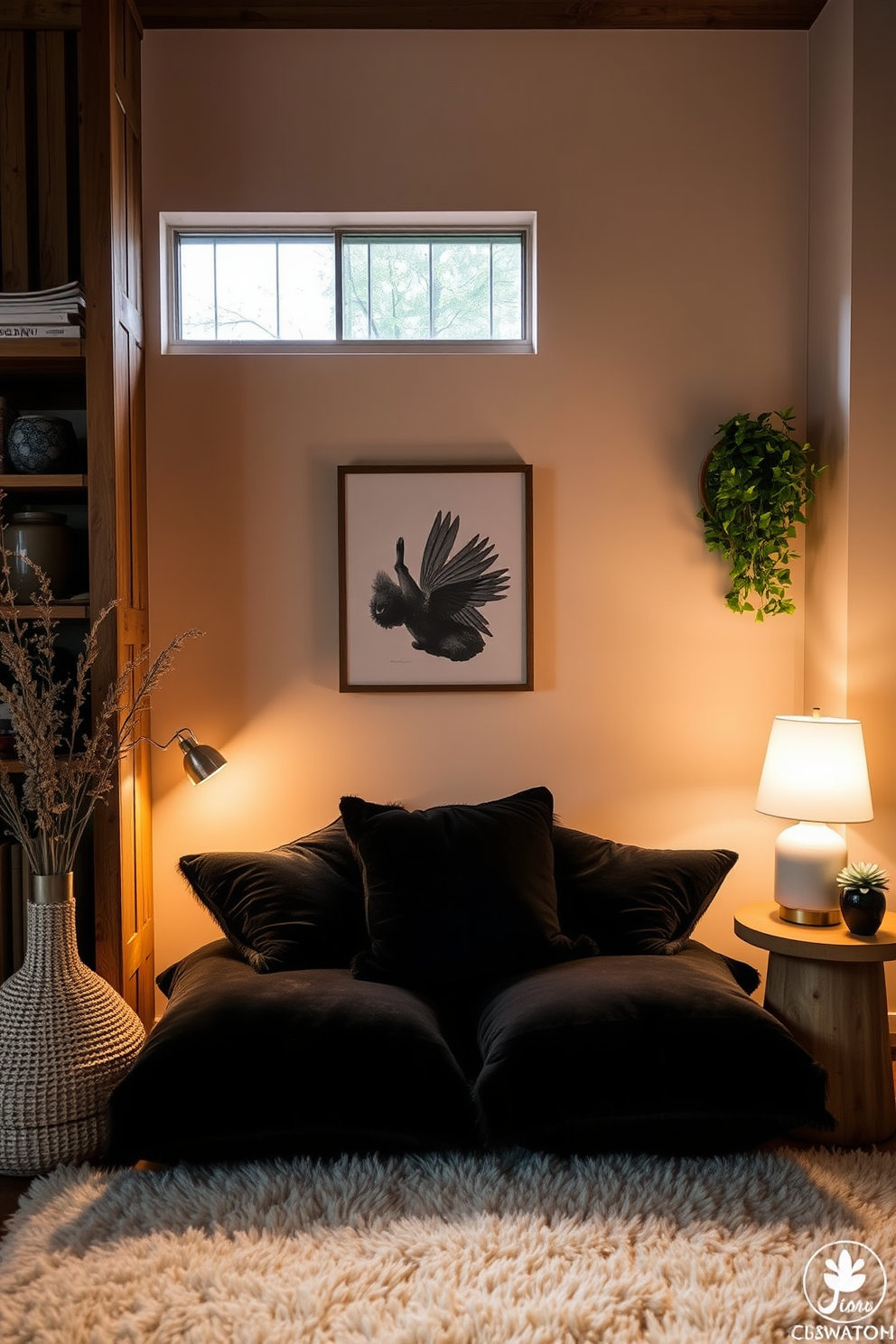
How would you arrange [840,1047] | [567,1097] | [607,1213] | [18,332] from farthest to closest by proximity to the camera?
[18,332], [840,1047], [567,1097], [607,1213]

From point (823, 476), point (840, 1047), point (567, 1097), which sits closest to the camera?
point (567, 1097)

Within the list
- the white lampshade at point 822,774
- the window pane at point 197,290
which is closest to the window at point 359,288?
the window pane at point 197,290

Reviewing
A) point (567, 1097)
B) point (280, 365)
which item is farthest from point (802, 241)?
point (567, 1097)

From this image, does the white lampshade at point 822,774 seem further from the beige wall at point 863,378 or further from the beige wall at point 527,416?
the beige wall at point 527,416

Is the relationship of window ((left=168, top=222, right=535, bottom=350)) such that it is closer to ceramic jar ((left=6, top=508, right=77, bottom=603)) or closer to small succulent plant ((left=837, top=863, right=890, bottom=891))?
ceramic jar ((left=6, top=508, right=77, bottom=603))

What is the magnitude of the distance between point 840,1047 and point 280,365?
8.45 ft

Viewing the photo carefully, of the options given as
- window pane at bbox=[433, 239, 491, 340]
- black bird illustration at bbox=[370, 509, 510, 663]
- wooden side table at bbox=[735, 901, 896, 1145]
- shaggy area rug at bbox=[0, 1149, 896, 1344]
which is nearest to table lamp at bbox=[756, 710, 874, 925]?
wooden side table at bbox=[735, 901, 896, 1145]

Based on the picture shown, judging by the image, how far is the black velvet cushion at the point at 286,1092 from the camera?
2109 mm

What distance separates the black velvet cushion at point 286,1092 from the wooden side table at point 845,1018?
3.06 feet

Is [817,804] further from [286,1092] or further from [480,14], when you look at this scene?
[480,14]

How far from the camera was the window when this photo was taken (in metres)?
3.27

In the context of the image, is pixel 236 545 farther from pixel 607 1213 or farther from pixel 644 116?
pixel 607 1213

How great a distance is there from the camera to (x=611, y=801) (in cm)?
322

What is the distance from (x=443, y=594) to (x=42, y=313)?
141 cm
